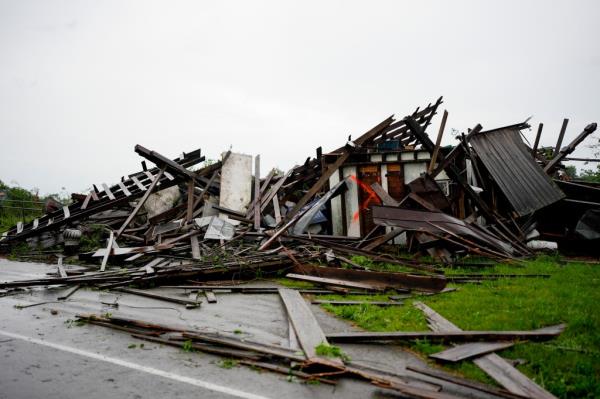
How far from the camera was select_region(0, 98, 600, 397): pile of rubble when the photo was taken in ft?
23.8

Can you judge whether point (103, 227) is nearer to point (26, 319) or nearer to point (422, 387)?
point (26, 319)

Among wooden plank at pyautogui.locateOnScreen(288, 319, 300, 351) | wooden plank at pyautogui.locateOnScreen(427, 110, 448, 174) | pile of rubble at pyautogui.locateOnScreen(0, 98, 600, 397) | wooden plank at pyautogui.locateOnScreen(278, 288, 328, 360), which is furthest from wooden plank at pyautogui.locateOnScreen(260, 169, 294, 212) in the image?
wooden plank at pyautogui.locateOnScreen(288, 319, 300, 351)

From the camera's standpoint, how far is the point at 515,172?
1092 centimetres

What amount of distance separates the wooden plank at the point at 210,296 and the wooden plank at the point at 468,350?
3649 millimetres

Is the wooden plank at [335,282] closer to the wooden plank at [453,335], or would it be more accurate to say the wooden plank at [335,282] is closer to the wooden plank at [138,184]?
the wooden plank at [453,335]

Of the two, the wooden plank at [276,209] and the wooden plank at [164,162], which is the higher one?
the wooden plank at [164,162]

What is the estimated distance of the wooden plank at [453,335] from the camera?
3.90 metres

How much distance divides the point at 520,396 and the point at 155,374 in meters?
3.14

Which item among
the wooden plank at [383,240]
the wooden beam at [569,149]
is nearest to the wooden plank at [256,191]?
the wooden plank at [383,240]

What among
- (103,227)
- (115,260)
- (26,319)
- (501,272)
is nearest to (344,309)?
(501,272)

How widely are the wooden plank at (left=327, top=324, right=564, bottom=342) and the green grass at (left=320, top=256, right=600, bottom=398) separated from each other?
0.10 meters

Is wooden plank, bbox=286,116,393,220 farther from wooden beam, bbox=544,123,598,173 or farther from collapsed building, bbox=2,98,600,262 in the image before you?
wooden beam, bbox=544,123,598,173

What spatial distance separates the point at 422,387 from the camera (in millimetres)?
3035

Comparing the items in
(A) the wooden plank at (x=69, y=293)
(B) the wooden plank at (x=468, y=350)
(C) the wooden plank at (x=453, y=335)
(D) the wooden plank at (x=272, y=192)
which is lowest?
(B) the wooden plank at (x=468, y=350)
